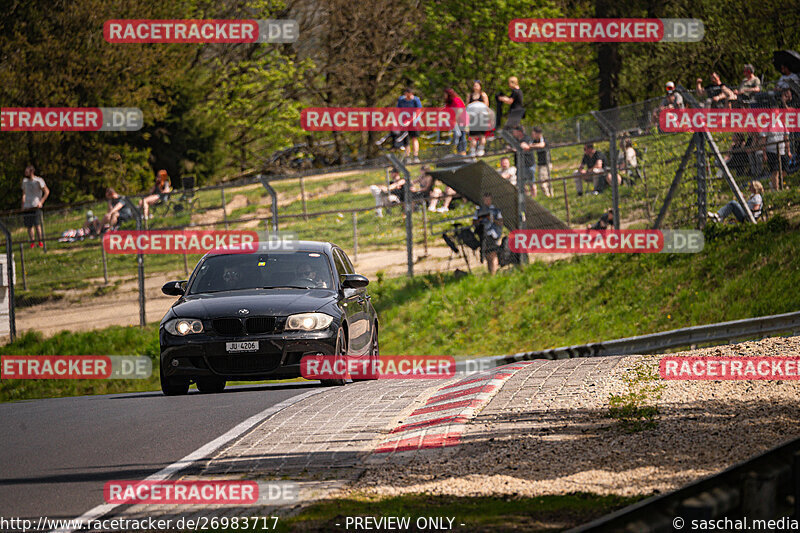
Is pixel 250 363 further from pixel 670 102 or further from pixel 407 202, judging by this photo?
pixel 407 202

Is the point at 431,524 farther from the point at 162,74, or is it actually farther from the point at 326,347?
the point at 162,74

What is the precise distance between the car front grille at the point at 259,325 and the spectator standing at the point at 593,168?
36.7 feet

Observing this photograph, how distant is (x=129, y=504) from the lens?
23.9 ft

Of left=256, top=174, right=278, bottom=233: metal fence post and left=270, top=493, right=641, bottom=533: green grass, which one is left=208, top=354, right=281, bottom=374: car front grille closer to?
left=270, top=493, right=641, bottom=533: green grass

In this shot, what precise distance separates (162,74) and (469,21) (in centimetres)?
1689

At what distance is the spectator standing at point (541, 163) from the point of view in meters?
22.9

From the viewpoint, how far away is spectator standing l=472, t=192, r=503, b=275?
22.3m

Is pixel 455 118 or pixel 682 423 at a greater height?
pixel 455 118

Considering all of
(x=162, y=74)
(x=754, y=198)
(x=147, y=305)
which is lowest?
(x=147, y=305)

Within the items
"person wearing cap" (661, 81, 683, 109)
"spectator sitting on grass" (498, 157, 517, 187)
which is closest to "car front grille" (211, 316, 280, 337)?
"person wearing cap" (661, 81, 683, 109)

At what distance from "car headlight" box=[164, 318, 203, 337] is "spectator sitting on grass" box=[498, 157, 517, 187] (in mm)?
11884

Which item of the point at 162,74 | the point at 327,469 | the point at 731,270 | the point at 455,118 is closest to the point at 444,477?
the point at 327,469

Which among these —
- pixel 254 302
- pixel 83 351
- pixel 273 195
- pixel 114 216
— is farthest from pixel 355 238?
pixel 254 302

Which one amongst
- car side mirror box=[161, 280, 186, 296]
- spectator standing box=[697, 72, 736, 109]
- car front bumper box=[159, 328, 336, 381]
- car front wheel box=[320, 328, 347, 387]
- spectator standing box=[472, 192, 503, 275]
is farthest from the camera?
spectator standing box=[472, 192, 503, 275]
